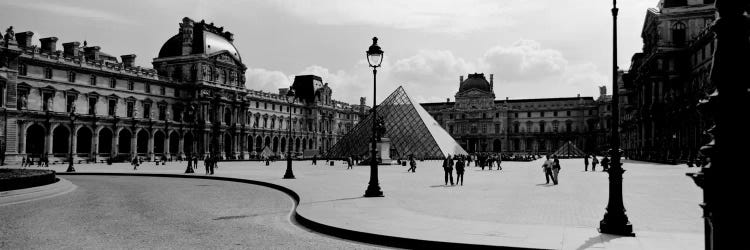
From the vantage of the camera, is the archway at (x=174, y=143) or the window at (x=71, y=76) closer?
the window at (x=71, y=76)

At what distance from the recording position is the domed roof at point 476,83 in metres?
109

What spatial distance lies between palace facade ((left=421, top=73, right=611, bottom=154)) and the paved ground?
95.0 meters

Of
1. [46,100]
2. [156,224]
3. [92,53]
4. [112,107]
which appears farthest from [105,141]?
[156,224]

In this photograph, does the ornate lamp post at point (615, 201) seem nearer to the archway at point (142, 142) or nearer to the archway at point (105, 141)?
the archway at point (105, 141)

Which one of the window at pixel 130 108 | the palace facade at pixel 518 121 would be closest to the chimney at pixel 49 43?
the window at pixel 130 108

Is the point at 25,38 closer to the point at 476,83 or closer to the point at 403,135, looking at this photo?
the point at 403,135

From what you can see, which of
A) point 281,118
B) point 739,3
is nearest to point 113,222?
point 739,3

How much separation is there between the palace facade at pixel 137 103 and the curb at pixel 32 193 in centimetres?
2033

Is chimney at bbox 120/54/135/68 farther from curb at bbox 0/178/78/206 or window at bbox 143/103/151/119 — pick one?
curb at bbox 0/178/78/206

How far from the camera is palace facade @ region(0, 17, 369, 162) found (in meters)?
48.4

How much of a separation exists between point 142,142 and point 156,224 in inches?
2187

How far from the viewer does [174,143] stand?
65688mm

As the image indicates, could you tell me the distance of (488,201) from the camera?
14094mm

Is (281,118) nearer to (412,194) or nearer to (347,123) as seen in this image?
(347,123)
